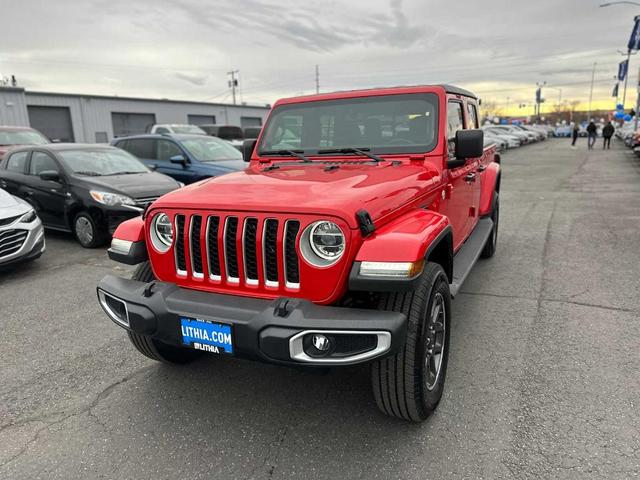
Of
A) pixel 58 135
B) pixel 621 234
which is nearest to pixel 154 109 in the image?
pixel 58 135

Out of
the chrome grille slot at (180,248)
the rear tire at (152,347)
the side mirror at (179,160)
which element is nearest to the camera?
the chrome grille slot at (180,248)

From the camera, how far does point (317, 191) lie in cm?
277

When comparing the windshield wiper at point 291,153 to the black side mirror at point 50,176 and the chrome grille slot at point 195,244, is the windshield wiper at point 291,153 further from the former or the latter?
the black side mirror at point 50,176

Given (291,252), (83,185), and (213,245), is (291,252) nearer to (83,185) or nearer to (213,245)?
(213,245)

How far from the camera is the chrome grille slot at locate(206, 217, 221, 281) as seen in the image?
106 inches

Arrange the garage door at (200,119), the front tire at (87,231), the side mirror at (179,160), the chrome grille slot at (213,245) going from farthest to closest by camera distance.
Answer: the garage door at (200,119)
the side mirror at (179,160)
the front tire at (87,231)
the chrome grille slot at (213,245)

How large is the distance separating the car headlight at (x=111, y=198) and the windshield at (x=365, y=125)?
3.71 m

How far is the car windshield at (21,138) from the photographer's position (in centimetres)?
1254

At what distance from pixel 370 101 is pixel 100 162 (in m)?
5.82

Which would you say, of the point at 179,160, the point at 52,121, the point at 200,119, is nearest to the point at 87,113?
the point at 52,121

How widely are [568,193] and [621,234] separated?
5.14 metres

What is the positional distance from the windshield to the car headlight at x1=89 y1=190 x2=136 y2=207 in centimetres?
371

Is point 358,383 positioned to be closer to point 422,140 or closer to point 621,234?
point 422,140

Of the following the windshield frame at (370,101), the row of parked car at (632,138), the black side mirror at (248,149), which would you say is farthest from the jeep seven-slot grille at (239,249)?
the row of parked car at (632,138)
